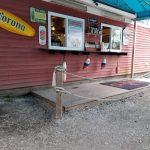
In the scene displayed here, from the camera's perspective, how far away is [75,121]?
399cm

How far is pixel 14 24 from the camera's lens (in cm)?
513

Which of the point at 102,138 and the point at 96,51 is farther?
the point at 96,51

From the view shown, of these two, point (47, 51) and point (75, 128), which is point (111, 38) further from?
point (75, 128)

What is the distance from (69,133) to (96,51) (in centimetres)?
447

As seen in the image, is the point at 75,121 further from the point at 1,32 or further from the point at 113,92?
the point at 1,32

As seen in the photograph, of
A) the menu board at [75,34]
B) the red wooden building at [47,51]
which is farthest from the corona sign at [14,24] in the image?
the menu board at [75,34]

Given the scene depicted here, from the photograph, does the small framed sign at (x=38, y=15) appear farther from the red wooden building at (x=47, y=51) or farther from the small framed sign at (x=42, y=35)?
the small framed sign at (x=42, y=35)

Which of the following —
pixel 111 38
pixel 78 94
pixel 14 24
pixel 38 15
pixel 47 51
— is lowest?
pixel 78 94

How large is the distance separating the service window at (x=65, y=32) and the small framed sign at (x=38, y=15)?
8.0 inches

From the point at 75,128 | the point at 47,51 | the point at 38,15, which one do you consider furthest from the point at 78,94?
the point at 38,15

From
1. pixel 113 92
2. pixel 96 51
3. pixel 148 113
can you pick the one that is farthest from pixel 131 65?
pixel 148 113

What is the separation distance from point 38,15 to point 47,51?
1.02 meters

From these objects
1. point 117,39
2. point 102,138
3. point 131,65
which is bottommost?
point 102,138

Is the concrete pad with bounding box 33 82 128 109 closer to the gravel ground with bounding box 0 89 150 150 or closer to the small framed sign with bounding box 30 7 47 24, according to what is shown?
the gravel ground with bounding box 0 89 150 150
